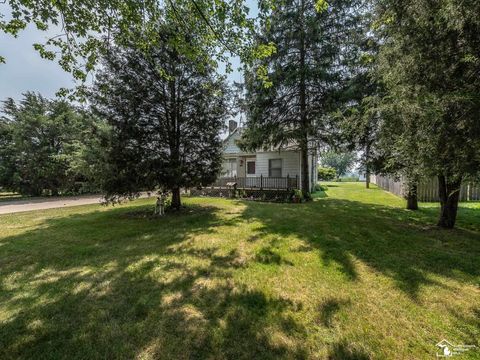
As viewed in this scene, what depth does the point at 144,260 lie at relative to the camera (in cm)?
465

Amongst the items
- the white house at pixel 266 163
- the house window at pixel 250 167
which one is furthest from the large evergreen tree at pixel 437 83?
the house window at pixel 250 167

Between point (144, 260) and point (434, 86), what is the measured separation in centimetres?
640

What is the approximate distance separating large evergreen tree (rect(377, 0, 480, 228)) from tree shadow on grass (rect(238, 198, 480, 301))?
62.2 inches

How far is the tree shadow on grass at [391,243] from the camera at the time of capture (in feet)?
13.1

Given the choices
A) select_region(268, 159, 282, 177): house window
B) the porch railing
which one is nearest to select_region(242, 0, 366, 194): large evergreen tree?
the porch railing

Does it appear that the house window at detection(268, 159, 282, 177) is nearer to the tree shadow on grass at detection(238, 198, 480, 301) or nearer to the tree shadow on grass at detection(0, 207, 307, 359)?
the tree shadow on grass at detection(238, 198, 480, 301)

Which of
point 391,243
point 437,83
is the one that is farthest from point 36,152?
point 437,83

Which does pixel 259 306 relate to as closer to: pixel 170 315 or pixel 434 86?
pixel 170 315

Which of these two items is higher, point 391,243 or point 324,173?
point 324,173

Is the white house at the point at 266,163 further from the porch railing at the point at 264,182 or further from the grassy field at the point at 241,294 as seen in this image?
the grassy field at the point at 241,294

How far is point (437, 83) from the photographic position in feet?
14.5

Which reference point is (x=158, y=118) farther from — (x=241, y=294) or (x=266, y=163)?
(x=266, y=163)

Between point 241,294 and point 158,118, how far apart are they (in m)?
7.27

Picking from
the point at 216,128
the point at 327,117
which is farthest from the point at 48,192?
the point at 327,117
